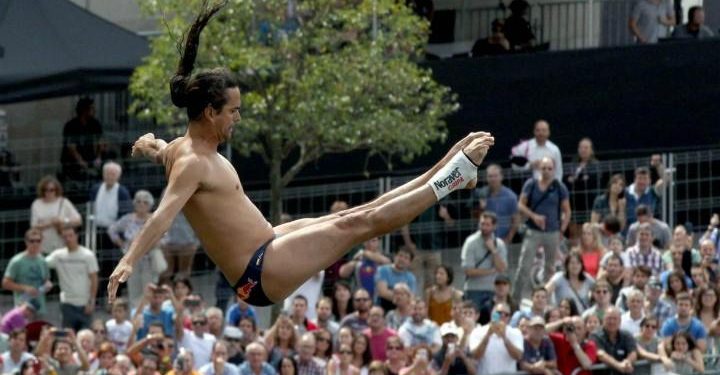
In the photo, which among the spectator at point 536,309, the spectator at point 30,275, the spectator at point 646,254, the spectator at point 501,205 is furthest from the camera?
the spectator at point 501,205

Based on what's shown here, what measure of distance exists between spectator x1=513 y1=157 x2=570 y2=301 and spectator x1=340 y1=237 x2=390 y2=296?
4.94 feet

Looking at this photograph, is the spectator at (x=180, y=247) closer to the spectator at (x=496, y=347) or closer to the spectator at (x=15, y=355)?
the spectator at (x=15, y=355)

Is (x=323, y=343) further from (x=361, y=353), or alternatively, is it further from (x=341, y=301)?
(x=341, y=301)

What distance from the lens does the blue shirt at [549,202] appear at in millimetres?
22062

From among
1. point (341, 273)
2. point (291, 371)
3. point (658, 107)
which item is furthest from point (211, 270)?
point (658, 107)

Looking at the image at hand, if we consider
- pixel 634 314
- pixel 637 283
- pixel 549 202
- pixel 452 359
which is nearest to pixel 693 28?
pixel 549 202

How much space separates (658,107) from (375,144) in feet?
15.4

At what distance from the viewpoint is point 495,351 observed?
1945 centimetres

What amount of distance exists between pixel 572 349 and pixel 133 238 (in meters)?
4.43

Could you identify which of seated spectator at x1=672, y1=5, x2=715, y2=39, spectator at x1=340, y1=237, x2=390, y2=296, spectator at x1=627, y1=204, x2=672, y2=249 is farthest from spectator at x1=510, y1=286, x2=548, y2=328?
seated spectator at x1=672, y1=5, x2=715, y2=39

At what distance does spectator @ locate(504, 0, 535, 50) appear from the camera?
25.9 meters

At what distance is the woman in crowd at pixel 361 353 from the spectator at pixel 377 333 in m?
0.06

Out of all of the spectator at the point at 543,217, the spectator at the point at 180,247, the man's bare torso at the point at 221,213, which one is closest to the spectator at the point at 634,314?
the spectator at the point at 543,217

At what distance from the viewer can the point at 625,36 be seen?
2669cm
